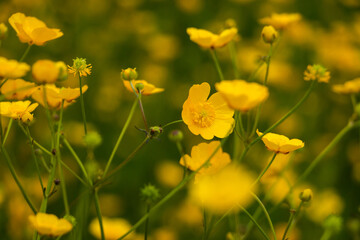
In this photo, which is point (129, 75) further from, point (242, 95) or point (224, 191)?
point (224, 191)

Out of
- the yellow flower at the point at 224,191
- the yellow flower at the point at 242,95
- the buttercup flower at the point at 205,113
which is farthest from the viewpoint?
the buttercup flower at the point at 205,113

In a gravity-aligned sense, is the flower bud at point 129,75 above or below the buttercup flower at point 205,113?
above

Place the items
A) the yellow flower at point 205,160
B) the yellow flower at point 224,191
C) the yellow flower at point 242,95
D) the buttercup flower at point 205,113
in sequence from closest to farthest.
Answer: the yellow flower at point 224,191
the yellow flower at point 242,95
the yellow flower at point 205,160
the buttercup flower at point 205,113

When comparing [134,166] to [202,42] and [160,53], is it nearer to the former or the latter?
[160,53]

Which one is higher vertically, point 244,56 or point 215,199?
point 215,199

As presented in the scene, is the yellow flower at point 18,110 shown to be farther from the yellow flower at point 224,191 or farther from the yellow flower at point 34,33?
the yellow flower at point 224,191

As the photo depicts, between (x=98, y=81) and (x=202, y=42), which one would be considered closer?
(x=202, y=42)

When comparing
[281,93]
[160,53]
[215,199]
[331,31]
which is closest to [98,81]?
[160,53]

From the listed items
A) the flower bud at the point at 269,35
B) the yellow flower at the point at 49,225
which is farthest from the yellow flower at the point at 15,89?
the flower bud at the point at 269,35
